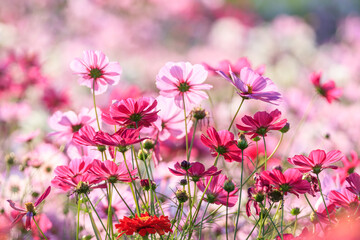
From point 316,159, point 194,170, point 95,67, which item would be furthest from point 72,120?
point 316,159

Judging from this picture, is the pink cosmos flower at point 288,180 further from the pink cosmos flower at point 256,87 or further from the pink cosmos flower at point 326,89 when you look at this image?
the pink cosmos flower at point 326,89

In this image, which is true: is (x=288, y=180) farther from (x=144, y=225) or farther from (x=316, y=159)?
(x=144, y=225)

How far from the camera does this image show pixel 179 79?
605 millimetres

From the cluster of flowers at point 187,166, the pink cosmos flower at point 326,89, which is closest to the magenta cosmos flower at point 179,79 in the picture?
the cluster of flowers at point 187,166

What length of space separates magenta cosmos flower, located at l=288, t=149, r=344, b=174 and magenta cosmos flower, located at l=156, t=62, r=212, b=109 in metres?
0.14

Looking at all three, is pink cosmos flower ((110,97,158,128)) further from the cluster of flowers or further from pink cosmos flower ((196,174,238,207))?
pink cosmos flower ((196,174,238,207))

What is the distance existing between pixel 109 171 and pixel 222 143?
132mm

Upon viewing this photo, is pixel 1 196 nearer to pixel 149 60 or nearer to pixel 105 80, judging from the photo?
pixel 105 80

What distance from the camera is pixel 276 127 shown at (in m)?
0.56

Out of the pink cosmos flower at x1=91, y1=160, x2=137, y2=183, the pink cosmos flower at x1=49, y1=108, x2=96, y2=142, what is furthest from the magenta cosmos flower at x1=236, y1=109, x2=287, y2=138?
the pink cosmos flower at x1=49, y1=108, x2=96, y2=142

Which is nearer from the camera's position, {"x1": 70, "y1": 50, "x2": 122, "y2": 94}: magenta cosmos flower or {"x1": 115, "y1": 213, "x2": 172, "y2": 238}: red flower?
{"x1": 115, "y1": 213, "x2": 172, "y2": 238}: red flower

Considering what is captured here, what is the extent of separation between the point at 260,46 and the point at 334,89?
2272 mm

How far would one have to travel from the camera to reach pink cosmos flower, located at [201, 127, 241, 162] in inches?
21.6

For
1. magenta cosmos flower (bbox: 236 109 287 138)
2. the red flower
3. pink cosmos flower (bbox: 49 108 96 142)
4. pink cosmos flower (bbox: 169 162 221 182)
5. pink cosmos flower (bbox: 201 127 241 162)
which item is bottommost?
the red flower
